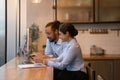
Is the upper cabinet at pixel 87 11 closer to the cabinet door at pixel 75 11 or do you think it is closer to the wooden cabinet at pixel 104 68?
the cabinet door at pixel 75 11

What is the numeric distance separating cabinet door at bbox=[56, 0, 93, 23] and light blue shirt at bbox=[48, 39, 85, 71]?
196 centimetres

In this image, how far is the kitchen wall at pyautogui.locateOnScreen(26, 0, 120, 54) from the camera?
5176 millimetres

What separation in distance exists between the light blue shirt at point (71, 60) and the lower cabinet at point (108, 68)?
5.61 ft

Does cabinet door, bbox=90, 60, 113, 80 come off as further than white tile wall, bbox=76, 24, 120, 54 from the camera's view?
No

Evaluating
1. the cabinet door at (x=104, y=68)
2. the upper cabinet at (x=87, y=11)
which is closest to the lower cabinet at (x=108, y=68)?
the cabinet door at (x=104, y=68)

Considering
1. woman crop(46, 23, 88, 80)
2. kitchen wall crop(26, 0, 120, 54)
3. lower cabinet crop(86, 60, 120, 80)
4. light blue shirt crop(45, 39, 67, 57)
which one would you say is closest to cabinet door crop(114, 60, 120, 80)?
lower cabinet crop(86, 60, 120, 80)

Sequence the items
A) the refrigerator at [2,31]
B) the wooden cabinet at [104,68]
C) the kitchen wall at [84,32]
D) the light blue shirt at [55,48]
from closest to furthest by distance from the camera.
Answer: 1. the light blue shirt at [55,48]
2. the wooden cabinet at [104,68]
3. the refrigerator at [2,31]
4. the kitchen wall at [84,32]

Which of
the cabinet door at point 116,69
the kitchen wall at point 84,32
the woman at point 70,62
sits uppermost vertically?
the kitchen wall at point 84,32

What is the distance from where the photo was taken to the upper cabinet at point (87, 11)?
5012mm

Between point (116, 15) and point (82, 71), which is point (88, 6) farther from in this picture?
point (82, 71)

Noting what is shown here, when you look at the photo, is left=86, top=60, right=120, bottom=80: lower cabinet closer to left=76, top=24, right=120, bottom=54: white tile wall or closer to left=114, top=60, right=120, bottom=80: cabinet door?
left=114, top=60, right=120, bottom=80: cabinet door

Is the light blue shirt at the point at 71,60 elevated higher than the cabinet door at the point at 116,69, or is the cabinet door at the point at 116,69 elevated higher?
the light blue shirt at the point at 71,60

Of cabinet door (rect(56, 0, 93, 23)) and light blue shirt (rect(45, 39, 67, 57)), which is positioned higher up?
cabinet door (rect(56, 0, 93, 23))

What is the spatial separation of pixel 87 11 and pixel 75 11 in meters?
0.23
